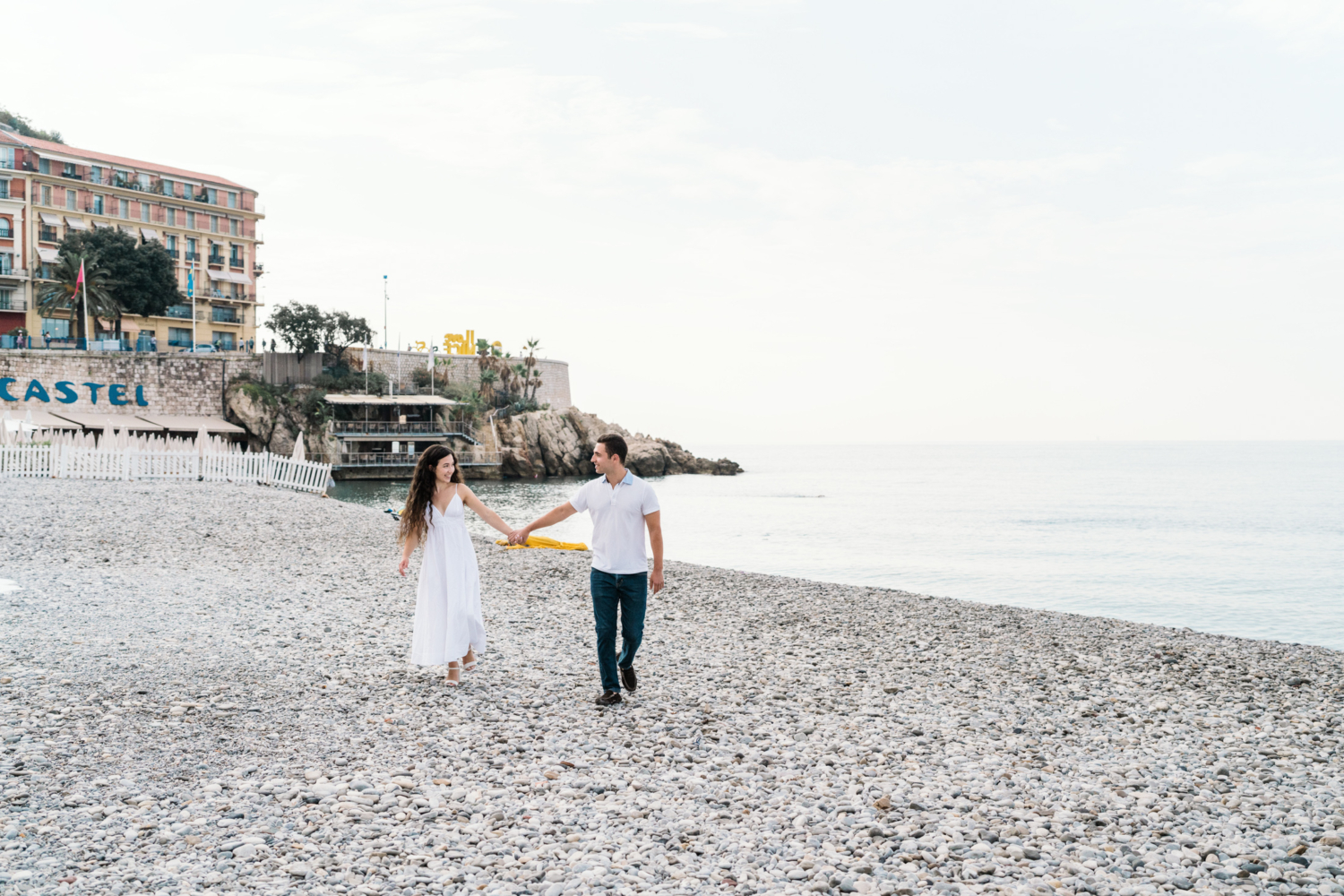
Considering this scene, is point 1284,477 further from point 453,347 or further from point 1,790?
point 1,790

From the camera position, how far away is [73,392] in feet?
173

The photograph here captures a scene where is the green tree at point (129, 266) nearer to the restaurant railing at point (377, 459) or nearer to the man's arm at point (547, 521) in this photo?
the restaurant railing at point (377, 459)

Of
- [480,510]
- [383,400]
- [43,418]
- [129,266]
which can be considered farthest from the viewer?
[129,266]

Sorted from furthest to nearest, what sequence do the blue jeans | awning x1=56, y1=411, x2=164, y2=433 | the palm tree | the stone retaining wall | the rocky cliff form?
the rocky cliff
the palm tree
the stone retaining wall
awning x1=56, y1=411, x2=164, y2=433
the blue jeans

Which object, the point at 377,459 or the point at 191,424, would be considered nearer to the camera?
the point at 191,424

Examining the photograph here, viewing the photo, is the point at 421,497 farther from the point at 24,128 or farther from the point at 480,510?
the point at 24,128

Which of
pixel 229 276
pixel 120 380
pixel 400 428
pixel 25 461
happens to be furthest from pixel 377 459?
pixel 25 461

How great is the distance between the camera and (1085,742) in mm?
6316

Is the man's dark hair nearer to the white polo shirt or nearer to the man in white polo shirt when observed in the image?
the man in white polo shirt

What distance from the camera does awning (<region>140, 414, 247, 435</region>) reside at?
172 ft

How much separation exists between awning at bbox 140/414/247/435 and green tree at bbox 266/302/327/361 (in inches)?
323

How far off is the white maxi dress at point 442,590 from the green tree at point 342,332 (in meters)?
61.6

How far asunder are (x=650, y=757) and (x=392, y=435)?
57.9 meters

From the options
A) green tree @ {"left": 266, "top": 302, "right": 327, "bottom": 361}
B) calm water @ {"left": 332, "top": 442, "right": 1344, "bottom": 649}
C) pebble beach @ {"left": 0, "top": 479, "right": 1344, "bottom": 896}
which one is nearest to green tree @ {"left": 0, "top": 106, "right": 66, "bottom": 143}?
green tree @ {"left": 266, "top": 302, "right": 327, "bottom": 361}
